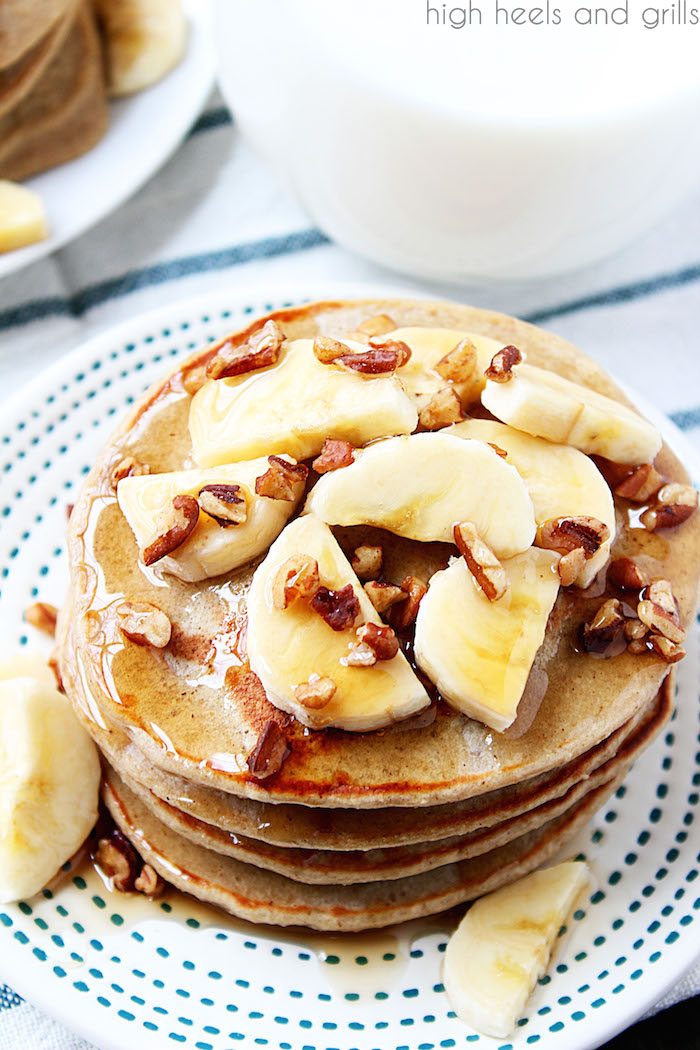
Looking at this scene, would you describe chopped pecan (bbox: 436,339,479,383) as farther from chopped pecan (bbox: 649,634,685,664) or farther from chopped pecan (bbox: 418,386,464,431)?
chopped pecan (bbox: 649,634,685,664)

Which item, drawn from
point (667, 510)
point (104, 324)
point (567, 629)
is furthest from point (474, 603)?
point (104, 324)

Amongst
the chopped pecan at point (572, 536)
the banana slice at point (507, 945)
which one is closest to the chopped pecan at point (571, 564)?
the chopped pecan at point (572, 536)

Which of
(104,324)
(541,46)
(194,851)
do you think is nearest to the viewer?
(194,851)

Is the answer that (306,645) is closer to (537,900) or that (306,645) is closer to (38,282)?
(537,900)

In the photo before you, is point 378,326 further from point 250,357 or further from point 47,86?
point 47,86

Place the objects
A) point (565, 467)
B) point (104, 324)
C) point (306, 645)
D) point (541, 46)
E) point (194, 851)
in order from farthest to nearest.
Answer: point (104, 324) < point (541, 46) < point (194, 851) < point (565, 467) < point (306, 645)

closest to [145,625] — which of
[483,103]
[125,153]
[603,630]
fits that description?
[603,630]
